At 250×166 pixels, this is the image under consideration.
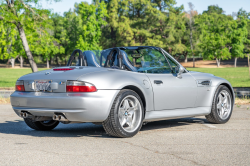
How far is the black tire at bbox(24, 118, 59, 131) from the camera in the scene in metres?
6.35

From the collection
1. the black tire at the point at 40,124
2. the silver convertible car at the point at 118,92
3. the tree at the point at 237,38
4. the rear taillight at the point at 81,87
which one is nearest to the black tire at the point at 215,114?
the silver convertible car at the point at 118,92

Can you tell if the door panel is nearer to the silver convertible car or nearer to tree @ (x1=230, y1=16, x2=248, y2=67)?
the silver convertible car

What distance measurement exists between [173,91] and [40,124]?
7.85 ft

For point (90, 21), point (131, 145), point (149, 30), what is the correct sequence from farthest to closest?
point (149, 30) < point (90, 21) < point (131, 145)

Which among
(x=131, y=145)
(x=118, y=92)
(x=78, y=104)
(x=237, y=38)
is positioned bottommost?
(x=131, y=145)

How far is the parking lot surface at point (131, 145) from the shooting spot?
414 centimetres

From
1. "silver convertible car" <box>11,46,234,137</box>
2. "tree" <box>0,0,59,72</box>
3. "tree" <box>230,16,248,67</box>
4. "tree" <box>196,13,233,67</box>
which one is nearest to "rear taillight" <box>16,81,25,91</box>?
"silver convertible car" <box>11,46,234,137</box>

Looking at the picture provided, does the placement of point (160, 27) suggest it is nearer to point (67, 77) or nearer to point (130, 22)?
point (130, 22)

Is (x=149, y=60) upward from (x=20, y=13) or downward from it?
downward

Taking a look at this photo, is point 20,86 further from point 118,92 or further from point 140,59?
point 140,59

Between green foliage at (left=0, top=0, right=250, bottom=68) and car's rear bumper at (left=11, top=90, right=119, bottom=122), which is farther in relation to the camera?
green foliage at (left=0, top=0, right=250, bottom=68)

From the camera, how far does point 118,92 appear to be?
5340mm

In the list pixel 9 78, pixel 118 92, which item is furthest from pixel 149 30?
pixel 118 92

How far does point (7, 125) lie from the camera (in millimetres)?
7090
